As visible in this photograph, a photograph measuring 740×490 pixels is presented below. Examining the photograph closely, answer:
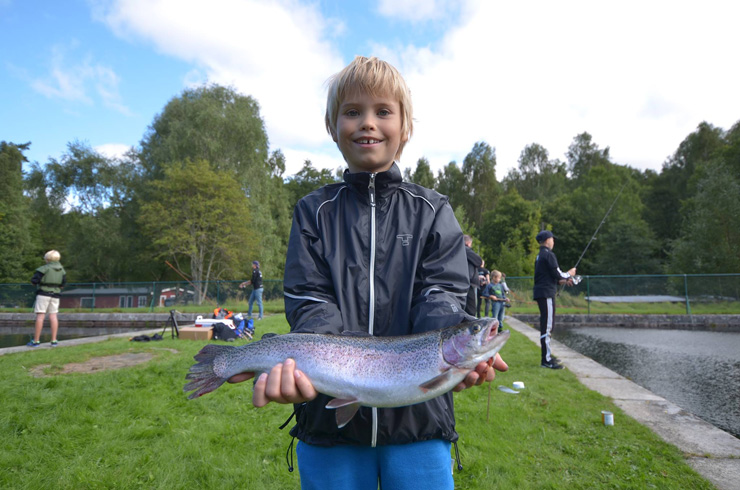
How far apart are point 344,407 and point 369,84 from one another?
1.56 meters

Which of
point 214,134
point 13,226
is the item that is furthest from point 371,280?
point 13,226

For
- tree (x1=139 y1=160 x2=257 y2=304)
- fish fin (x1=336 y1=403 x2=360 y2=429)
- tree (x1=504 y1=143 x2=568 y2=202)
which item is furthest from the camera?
tree (x1=504 y1=143 x2=568 y2=202)

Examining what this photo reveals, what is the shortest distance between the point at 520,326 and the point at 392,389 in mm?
16491

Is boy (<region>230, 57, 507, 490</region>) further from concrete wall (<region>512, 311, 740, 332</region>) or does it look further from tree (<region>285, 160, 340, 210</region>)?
tree (<region>285, 160, 340, 210</region>)

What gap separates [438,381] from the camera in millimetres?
1887

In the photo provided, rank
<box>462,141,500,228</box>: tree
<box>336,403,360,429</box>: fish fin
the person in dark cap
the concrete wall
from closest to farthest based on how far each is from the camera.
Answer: <box>336,403,360,429</box>: fish fin, the person in dark cap, the concrete wall, <box>462,141,500,228</box>: tree

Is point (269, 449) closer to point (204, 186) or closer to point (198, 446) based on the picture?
point (198, 446)

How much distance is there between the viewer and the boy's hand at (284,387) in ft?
6.17

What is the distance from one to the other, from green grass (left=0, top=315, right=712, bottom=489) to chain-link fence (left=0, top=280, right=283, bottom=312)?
69.9 ft

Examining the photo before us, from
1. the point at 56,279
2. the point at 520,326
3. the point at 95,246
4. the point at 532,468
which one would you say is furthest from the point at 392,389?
the point at 95,246

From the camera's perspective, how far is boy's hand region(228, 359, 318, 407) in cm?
188

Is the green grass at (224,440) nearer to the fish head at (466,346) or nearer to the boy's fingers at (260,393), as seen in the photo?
the boy's fingers at (260,393)

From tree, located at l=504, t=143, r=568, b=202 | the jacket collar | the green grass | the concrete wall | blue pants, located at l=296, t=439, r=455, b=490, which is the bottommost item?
the green grass

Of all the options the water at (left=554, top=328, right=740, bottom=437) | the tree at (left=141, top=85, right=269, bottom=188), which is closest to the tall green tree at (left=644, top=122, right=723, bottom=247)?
the water at (left=554, top=328, right=740, bottom=437)
